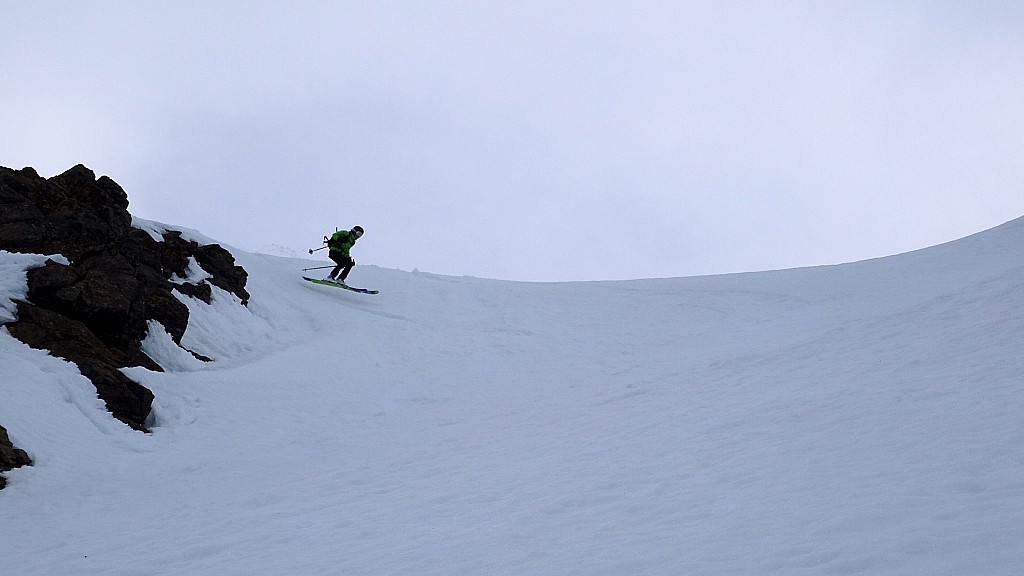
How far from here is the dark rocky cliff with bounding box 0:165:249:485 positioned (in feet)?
37.2

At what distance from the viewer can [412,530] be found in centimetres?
716

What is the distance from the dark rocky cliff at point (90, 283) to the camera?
1133 centimetres

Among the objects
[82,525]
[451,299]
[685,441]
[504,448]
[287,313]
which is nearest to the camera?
[82,525]

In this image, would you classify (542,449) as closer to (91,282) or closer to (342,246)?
(91,282)

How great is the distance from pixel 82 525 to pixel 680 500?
21.3ft

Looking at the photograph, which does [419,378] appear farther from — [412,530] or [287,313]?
[412,530]

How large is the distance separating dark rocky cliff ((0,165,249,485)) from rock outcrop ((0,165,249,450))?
0.6 inches

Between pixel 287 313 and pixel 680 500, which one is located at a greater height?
pixel 287 313

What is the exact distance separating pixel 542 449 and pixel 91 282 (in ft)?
27.3

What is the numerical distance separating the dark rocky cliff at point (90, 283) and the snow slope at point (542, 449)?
1.14ft

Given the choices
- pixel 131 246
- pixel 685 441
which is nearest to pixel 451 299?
pixel 131 246

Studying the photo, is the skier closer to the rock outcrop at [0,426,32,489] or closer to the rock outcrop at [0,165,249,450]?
the rock outcrop at [0,165,249,450]

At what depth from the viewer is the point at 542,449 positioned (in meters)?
10.0

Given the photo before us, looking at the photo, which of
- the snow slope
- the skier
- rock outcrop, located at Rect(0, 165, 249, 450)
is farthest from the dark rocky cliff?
the skier
